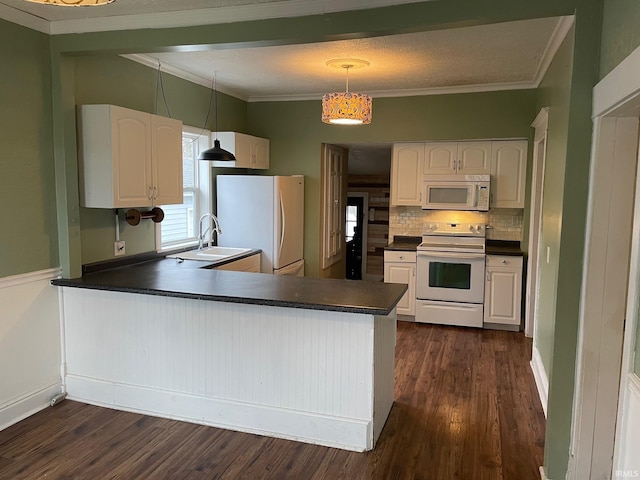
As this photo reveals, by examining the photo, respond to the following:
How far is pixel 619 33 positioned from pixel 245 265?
136 inches

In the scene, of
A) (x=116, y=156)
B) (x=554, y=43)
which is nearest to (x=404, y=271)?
(x=554, y=43)

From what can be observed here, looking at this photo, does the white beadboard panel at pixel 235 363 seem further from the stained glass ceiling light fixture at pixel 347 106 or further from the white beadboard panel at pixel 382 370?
the stained glass ceiling light fixture at pixel 347 106

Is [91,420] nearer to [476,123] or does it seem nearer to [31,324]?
[31,324]

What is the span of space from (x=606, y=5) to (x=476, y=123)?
298 centimetres

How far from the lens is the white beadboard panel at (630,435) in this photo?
5.73ft

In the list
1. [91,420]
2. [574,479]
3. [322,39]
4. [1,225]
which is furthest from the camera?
[91,420]

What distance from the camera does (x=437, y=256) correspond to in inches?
206

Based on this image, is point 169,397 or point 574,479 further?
point 169,397

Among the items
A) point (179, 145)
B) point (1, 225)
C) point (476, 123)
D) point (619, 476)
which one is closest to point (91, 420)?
point (1, 225)

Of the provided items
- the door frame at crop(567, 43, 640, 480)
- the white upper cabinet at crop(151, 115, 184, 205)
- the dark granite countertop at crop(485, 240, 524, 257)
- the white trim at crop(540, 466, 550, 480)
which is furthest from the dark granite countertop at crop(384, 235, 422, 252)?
the door frame at crop(567, 43, 640, 480)

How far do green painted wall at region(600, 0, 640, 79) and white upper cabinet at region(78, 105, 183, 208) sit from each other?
2.81 meters

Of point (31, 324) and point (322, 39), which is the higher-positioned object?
point (322, 39)

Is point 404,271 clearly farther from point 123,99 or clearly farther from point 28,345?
point 28,345

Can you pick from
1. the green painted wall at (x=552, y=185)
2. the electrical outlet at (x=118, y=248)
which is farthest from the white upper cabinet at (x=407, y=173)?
the electrical outlet at (x=118, y=248)
